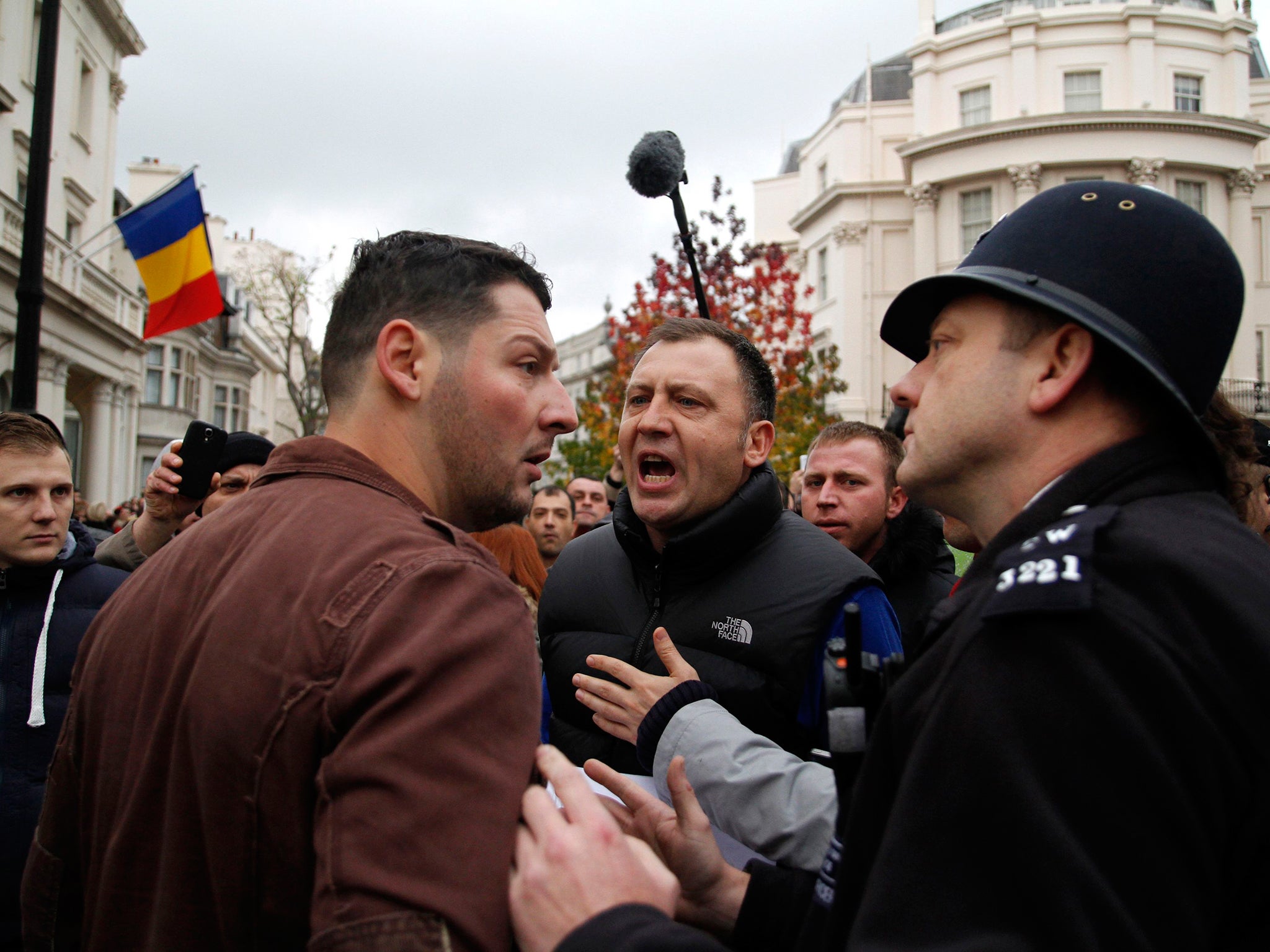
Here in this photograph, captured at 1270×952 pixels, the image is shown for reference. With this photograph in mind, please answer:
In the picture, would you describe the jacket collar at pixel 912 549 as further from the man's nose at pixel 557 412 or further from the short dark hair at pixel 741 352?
the man's nose at pixel 557 412

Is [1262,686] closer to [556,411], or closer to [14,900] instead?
[556,411]

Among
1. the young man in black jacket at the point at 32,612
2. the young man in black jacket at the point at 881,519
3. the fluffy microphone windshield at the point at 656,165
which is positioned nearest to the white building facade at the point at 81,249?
the young man in black jacket at the point at 32,612

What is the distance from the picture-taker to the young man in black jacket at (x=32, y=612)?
11.4 ft

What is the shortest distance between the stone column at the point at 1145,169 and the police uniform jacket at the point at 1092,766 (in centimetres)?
3428

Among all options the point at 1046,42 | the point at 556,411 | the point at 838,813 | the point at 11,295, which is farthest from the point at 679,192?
the point at 1046,42

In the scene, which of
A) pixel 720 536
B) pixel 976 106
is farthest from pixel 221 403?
pixel 720 536

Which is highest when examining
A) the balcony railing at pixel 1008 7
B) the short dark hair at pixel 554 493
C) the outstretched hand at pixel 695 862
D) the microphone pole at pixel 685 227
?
the balcony railing at pixel 1008 7

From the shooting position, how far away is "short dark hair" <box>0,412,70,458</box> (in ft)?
12.9

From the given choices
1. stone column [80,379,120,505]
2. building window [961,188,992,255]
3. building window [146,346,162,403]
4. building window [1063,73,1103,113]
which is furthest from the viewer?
building window [146,346,162,403]

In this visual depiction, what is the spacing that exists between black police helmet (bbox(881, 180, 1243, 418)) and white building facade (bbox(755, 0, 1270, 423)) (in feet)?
105

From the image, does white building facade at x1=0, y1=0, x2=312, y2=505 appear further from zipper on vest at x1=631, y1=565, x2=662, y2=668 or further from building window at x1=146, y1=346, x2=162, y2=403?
zipper on vest at x1=631, y1=565, x2=662, y2=668

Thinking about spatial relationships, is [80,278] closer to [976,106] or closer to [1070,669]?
[1070,669]

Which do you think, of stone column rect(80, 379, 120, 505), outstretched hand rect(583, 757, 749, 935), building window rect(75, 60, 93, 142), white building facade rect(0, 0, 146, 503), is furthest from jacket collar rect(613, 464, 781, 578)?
building window rect(75, 60, 93, 142)

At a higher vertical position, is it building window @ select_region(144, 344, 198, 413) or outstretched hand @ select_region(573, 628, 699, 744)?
building window @ select_region(144, 344, 198, 413)
